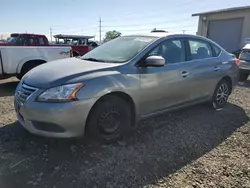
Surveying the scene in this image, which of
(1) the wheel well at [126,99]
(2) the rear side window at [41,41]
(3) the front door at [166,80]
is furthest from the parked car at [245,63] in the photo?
(2) the rear side window at [41,41]

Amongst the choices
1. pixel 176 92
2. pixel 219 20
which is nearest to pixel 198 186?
pixel 176 92

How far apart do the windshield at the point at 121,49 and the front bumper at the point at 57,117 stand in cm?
99

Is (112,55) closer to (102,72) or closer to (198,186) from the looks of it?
(102,72)

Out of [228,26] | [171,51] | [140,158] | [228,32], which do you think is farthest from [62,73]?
[228,26]

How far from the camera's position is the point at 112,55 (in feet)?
12.6

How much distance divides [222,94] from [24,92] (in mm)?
3976

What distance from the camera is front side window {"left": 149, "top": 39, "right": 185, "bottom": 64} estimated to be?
Result: 3857mm

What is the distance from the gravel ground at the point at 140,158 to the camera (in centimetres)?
260

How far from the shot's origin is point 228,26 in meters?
17.0

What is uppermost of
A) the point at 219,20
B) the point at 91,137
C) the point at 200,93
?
the point at 219,20

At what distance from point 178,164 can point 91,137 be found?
3.88 ft

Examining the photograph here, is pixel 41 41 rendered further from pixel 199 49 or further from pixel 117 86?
pixel 117 86

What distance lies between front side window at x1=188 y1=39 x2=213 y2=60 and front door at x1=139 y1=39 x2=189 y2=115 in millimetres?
252

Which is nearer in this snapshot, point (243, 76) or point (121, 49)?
point (121, 49)
